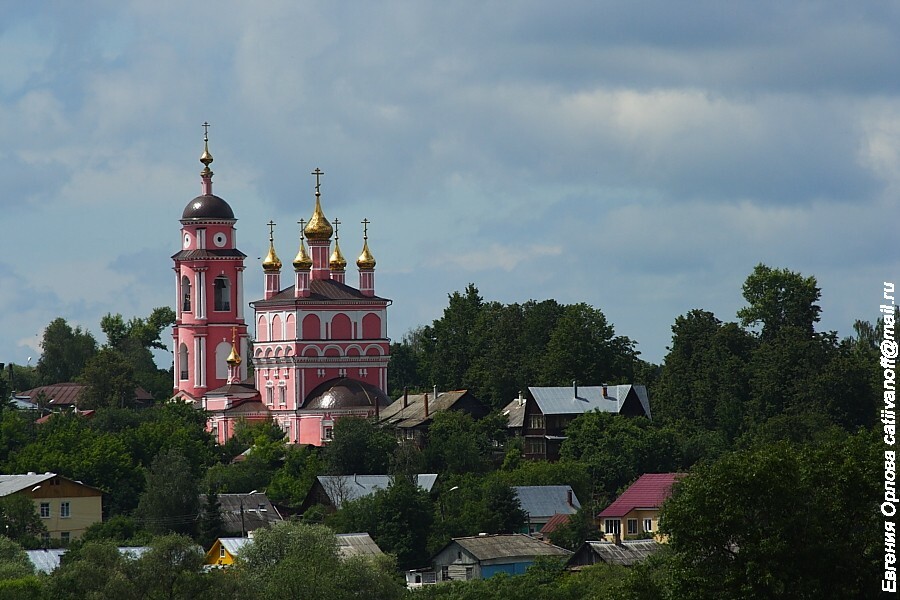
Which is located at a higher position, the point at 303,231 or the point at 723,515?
the point at 303,231

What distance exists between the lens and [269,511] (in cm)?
6556

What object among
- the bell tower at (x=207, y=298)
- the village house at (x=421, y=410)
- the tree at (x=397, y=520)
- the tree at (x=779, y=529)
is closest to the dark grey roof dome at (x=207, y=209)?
the bell tower at (x=207, y=298)

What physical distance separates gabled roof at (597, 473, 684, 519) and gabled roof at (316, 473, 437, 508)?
19.0 feet

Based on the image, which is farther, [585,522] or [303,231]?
[303,231]

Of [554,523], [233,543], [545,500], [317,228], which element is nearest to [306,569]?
[233,543]

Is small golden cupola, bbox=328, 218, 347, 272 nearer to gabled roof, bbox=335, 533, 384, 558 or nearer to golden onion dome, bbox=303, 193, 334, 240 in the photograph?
golden onion dome, bbox=303, 193, 334, 240

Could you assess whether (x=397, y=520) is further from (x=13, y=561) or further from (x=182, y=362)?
(x=182, y=362)

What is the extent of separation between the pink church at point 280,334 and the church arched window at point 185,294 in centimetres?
4

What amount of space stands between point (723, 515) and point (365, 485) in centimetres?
3665

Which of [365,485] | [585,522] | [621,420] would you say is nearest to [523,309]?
[621,420]

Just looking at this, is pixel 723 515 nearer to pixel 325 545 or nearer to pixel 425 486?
pixel 325 545

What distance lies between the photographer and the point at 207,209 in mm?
91375

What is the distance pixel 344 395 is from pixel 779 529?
51.6 meters

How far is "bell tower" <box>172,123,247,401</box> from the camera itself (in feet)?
299
